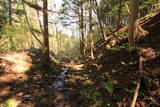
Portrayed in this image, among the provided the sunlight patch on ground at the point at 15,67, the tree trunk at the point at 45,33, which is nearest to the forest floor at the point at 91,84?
the sunlight patch on ground at the point at 15,67

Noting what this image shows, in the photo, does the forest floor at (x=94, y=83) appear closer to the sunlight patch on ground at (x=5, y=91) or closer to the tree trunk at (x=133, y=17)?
the sunlight patch on ground at (x=5, y=91)

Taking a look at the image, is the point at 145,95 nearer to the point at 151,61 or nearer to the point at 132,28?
the point at 151,61

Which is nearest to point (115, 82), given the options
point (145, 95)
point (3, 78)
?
point (145, 95)

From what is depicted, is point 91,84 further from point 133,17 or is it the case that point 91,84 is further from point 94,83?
point 133,17

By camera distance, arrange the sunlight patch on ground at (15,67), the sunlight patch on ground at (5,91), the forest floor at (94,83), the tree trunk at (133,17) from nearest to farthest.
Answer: the forest floor at (94,83) → the tree trunk at (133,17) → the sunlight patch on ground at (5,91) → the sunlight patch on ground at (15,67)

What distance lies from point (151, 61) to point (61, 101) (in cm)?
477

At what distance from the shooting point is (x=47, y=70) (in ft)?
37.2

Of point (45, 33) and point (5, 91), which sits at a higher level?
point (45, 33)

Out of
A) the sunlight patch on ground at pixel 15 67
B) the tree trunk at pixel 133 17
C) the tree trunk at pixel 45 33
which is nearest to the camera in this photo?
Answer: the tree trunk at pixel 133 17

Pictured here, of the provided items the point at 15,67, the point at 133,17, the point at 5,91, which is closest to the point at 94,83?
the point at 133,17

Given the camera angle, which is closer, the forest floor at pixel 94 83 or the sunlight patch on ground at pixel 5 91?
the forest floor at pixel 94 83

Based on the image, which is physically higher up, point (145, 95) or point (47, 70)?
point (145, 95)

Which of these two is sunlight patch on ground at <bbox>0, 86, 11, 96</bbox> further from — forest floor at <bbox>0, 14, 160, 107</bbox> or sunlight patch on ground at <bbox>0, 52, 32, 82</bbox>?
sunlight patch on ground at <bbox>0, 52, 32, 82</bbox>

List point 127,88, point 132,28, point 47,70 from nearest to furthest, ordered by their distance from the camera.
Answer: point 127,88
point 132,28
point 47,70
